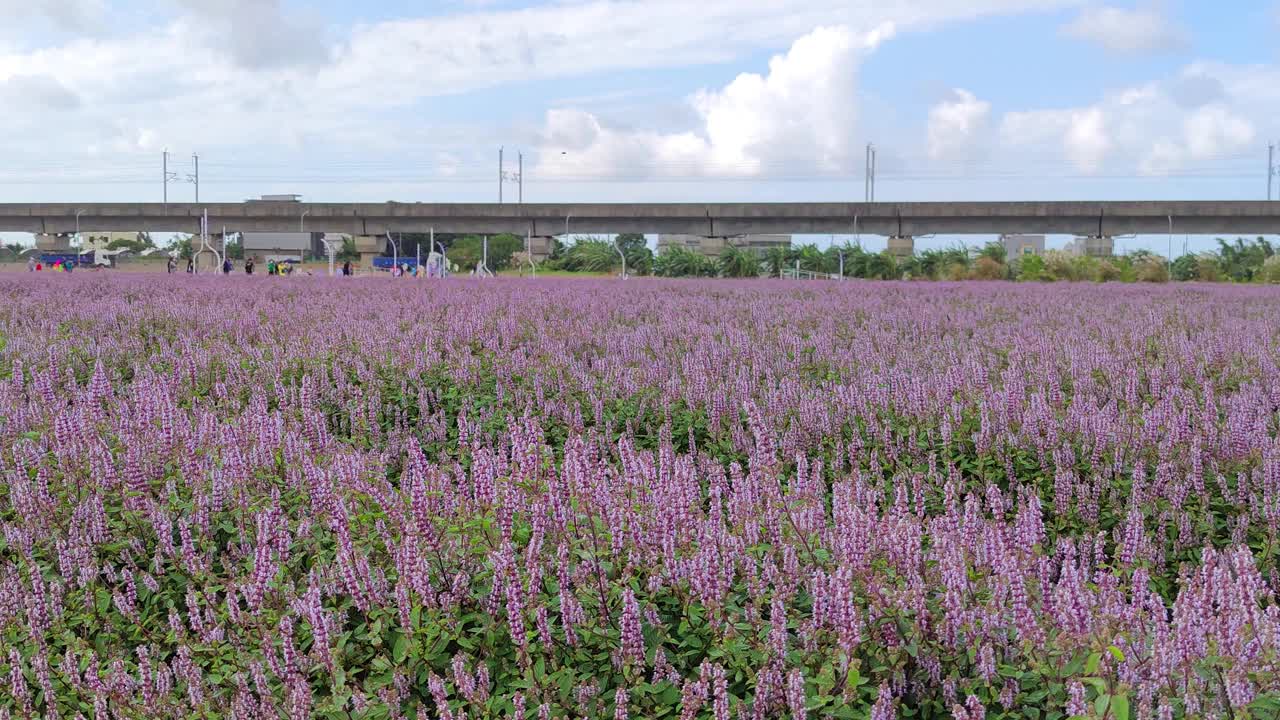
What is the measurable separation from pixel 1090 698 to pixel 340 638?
1.77 meters

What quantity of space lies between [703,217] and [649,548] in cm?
5898

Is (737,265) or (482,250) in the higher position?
(482,250)

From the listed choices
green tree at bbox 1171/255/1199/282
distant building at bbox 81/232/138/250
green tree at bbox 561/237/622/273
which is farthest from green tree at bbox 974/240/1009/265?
distant building at bbox 81/232/138/250

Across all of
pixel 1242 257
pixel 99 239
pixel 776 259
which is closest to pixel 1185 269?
pixel 1242 257

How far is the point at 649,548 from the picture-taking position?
9.66 feet

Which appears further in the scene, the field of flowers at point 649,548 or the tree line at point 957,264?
the tree line at point 957,264

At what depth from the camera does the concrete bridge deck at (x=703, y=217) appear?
58.6 metres

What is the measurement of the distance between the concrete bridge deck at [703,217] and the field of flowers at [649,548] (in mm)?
54938

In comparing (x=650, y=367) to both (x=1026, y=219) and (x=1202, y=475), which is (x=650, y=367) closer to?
(x=1202, y=475)

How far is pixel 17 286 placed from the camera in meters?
16.7

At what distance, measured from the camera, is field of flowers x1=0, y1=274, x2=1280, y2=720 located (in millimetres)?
2424

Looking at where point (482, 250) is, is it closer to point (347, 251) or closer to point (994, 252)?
point (347, 251)

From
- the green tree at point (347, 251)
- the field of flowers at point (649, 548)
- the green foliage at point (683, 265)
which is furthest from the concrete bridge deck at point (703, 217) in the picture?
the field of flowers at point (649, 548)

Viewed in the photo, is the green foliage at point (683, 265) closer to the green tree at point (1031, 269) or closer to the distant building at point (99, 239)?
the green tree at point (1031, 269)
